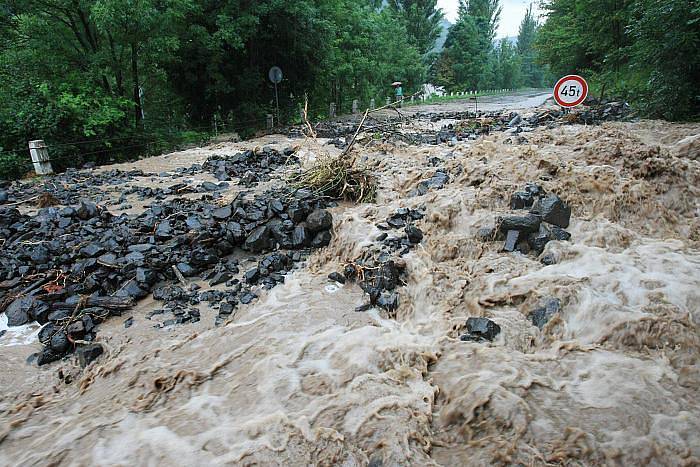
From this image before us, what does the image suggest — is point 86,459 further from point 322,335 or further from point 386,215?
point 386,215

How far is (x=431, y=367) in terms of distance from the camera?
363 centimetres

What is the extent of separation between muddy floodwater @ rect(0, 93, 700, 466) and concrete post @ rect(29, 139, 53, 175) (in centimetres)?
727

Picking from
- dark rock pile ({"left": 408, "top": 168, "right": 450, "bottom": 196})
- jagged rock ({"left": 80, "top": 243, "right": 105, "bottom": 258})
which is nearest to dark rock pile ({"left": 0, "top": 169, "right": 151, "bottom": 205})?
jagged rock ({"left": 80, "top": 243, "right": 105, "bottom": 258})

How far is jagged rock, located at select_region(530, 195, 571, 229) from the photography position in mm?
5438

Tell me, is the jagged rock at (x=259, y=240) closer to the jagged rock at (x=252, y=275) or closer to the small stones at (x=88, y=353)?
the jagged rock at (x=252, y=275)

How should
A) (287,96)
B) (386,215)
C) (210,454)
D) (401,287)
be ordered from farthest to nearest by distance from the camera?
(287,96) → (386,215) → (401,287) → (210,454)

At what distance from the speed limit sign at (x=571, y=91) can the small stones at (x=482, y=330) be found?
627 cm

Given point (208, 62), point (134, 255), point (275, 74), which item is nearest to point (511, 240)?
point (134, 255)

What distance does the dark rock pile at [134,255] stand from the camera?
4562 mm

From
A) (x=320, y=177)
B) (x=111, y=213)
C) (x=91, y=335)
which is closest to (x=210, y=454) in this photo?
(x=91, y=335)

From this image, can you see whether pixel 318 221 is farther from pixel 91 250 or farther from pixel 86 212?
pixel 86 212

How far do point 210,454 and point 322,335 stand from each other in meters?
1.53

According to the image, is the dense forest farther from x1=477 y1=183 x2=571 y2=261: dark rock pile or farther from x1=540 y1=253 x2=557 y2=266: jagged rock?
x1=540 y1=253 x2=557 y2=266: jagged rock

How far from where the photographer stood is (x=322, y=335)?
418 cm
